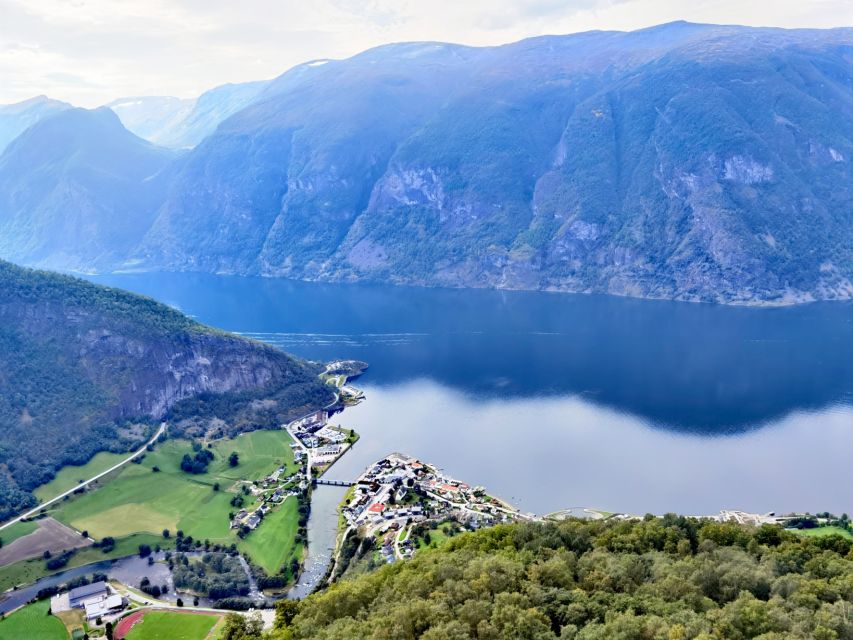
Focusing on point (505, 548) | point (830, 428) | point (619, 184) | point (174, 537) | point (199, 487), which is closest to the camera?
point (505, 548)

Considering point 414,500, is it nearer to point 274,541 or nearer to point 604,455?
point 274,541

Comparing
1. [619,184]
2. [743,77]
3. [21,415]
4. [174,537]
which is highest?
[743,77]

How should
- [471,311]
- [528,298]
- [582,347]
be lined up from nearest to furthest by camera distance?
[582,347]
[471,311]
[528,298]

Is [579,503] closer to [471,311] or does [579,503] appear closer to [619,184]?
[471,311]

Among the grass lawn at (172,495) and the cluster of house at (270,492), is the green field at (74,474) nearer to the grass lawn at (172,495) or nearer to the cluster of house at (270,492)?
the grass lawn at (172,495)

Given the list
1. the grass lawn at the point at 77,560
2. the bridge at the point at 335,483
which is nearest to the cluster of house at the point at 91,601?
the grass lawn at the point at 77,560

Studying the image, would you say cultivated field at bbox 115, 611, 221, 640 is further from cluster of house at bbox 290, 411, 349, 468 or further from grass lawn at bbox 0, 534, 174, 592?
cluster of house at bbox 290, 411, 349, 468

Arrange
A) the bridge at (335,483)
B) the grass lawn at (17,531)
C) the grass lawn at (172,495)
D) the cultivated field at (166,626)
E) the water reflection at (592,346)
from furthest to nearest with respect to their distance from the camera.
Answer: the water reflection at (592,346) → the bridge at (335,483) → the grass lawn at (172,495) → the grass lawn at (17,531) → the cultivated field at (166,626)

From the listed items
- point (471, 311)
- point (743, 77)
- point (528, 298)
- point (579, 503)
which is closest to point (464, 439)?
point (579, 503)
